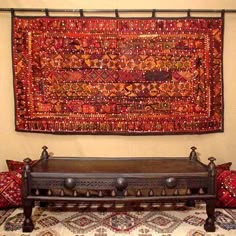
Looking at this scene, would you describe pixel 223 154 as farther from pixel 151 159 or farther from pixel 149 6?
pixel 149 6

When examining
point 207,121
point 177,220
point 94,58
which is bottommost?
point 177,220

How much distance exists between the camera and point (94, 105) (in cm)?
284

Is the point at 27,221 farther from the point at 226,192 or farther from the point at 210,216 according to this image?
the point at 226,192

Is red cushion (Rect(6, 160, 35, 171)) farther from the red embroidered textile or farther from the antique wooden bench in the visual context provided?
the red embroidered textile

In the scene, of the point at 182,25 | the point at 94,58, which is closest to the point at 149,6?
the point at 182,25

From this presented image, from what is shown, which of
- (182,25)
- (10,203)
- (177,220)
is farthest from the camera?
(182,25)

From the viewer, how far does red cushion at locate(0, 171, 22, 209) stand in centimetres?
250

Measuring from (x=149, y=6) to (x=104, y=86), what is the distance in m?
0.84

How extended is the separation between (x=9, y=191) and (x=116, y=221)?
35.8 inches

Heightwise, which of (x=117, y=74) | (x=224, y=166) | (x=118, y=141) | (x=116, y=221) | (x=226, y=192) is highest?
(x=117, y=74)

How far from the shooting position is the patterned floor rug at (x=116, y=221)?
2184 mm

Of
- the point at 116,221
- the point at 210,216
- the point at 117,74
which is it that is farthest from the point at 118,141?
the point at 210,216

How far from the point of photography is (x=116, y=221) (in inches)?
92.7

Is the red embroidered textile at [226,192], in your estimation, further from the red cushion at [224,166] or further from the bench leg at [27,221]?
the bench leg at [27,221]
